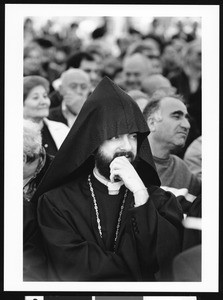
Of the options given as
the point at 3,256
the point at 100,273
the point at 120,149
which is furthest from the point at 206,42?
the point at 3,256

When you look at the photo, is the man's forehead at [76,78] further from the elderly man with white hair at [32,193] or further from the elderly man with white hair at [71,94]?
the elderly man with white hair at [32,193]

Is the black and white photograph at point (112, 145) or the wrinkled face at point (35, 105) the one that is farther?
the wrinkled face at point (35, 105)

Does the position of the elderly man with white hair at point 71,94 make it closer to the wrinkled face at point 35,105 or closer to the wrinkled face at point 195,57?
the wrinkled face at point 35,105

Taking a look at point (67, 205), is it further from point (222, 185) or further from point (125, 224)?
point (222, 185)

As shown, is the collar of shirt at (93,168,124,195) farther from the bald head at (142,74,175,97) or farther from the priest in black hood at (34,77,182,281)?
the bald head at (142,74,175,97)

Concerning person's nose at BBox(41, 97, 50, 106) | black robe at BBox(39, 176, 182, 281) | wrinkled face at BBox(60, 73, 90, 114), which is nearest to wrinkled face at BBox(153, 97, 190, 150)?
black robe at BBox(39, 176, 182, 281)

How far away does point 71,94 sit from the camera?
304 centimetres

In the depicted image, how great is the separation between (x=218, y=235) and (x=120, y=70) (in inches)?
40.4

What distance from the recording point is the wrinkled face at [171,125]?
3.03m

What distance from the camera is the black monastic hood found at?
282cm

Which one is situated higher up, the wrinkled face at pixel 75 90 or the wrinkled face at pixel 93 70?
the wrinkled face at pixel 93 70

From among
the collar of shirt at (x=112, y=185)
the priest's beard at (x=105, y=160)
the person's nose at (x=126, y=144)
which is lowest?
the collar of shirt at (x=112, y=185)

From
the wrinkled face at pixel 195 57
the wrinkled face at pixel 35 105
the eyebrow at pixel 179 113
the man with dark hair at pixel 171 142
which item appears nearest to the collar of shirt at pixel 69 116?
the wrinkled face at pixel 35 105

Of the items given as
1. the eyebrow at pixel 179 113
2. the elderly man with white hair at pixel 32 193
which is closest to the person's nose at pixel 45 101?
the elderly man with white hair at pixel 32 193
